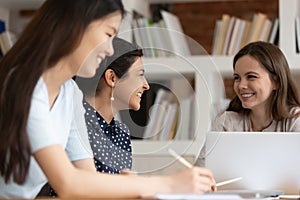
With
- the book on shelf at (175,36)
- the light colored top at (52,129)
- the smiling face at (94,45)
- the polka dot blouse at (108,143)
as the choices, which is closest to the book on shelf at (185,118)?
the book on shelf at (175,36)

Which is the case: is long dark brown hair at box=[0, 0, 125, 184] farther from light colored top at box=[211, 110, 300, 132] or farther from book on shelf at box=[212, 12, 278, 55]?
book on shelf at box=[212, 12, 278, 55]

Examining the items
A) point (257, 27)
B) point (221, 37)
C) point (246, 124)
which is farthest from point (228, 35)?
point (246, 124)

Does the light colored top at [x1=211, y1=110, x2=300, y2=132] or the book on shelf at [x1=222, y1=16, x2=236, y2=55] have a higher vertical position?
the book on shelf at [x1=222, y1=16, x2=236, y2=55]

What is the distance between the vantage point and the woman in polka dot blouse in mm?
1753

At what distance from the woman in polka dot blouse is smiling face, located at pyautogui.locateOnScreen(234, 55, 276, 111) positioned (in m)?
0.65

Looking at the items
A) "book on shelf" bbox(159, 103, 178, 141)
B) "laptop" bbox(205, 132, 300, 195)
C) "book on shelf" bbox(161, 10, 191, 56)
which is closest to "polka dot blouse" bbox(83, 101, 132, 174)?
"laptop" bbox(205, 132, 300, 195)

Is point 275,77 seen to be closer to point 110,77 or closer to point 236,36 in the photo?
point 236,36

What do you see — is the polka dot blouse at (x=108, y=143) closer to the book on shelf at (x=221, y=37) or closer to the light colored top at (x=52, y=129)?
the light colored top at (x=52, y=129)

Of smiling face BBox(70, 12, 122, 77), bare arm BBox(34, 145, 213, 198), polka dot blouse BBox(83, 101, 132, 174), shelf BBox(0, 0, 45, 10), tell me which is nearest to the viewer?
bare arm BBox(34, 145, 213, 198)

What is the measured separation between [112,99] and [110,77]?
0.08 metres

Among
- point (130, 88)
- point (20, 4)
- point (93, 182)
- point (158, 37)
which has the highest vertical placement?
point (20, 4)

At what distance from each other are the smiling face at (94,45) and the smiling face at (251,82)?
3.67ft

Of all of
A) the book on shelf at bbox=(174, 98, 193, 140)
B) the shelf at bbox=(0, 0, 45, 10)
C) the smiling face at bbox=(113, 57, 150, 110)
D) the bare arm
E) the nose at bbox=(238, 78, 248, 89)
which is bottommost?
the bare arm

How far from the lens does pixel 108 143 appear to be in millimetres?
1813
